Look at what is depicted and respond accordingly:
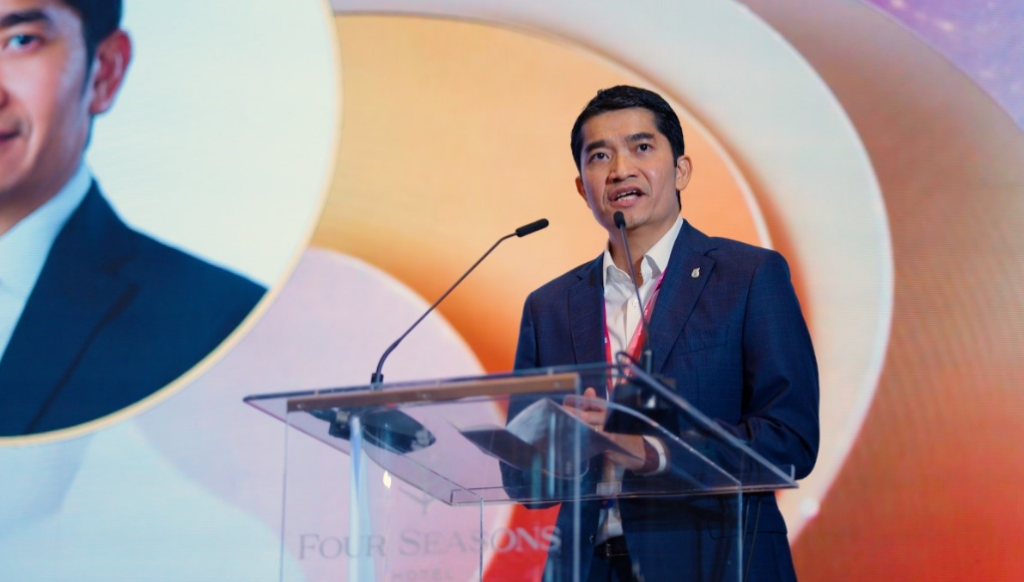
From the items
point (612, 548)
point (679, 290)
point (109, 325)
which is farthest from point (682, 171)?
point (109, 325)

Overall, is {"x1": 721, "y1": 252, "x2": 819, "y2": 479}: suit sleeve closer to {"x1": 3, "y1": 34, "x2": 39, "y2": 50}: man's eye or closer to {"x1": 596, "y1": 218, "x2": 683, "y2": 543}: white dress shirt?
{"x1": 596, "y1": 218, "x2": 683, "y2": 543}: white dress shirt

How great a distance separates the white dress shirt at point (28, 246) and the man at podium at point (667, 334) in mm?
1855

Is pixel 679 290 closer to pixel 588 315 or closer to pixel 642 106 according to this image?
pixel 588 315

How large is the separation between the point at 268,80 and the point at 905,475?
8.06 feet

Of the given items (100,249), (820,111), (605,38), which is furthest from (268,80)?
(820,111)

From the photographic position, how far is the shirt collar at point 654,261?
8.33ft

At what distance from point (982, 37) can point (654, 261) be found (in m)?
1.45

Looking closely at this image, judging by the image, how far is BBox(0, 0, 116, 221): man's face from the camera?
3.62 meters

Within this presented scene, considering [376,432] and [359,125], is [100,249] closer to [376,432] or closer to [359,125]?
[359,125]

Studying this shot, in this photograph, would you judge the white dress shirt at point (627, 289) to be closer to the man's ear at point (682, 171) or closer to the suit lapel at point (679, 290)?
the suit lapel at point (679, 290)

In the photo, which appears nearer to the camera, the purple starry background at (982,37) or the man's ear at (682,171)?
the man's ear at (682,171)

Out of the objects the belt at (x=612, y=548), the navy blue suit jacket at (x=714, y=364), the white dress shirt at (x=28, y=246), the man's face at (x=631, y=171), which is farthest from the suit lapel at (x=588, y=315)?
the white dress shirt at (x=28, y=246)

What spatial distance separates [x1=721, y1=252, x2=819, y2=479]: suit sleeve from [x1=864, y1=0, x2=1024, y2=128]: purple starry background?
1256 mm

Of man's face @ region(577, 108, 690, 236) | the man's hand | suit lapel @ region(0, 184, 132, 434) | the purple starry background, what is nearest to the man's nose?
man's face @ region(577, 108, 690, 236)
